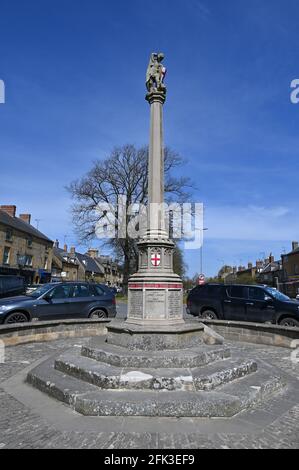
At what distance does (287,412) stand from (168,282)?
305 centimetres

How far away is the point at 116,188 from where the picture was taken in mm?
31344

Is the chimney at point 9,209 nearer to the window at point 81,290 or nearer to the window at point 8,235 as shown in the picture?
the window at point 8,235

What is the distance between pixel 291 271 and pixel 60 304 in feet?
177

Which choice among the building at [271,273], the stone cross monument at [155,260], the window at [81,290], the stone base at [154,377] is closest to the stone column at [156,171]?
the stone cross monument at [155,260]

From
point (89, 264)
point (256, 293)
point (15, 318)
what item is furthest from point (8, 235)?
point (89, 264)

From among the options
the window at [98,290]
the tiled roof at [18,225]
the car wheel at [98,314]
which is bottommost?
the car wheel at [98,314]

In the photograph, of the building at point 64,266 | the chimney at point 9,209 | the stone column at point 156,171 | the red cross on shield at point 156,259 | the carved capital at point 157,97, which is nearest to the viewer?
the red cross on shield at point 156,259

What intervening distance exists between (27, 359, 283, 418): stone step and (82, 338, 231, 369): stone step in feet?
1.97

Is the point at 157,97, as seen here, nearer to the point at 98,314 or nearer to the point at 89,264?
the point at 98,314

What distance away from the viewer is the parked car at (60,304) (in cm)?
941

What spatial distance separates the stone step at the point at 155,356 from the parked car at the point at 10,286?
35.5 feet

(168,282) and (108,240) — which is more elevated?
(108,240)

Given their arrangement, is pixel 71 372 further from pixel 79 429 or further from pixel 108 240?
pixel 108 240
